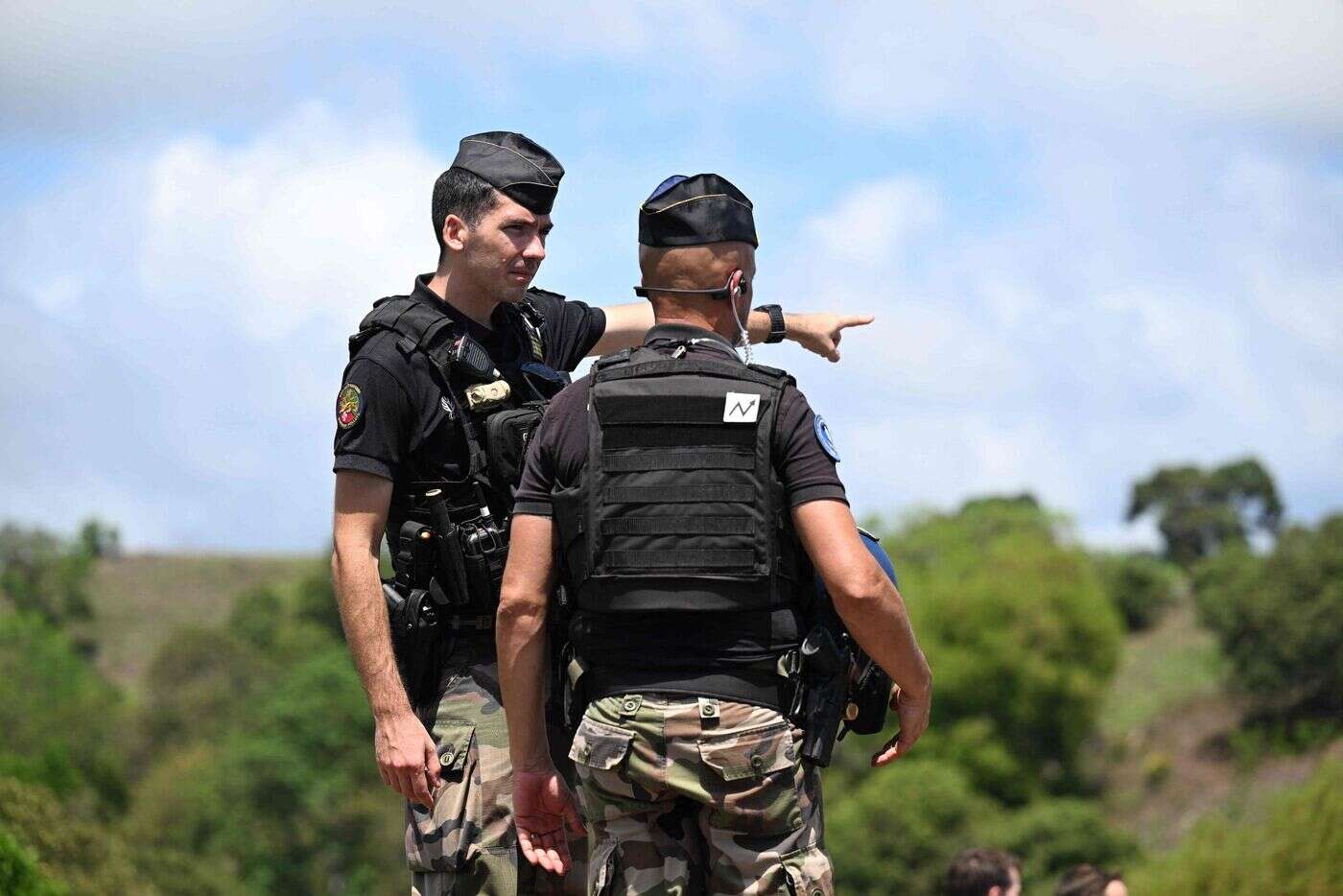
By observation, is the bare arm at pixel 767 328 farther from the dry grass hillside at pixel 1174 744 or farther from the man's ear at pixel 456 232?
the dry grass hillside at pixel 1174 744

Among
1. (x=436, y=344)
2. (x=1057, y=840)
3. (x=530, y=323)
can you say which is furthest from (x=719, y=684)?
(x=1057, y=840)

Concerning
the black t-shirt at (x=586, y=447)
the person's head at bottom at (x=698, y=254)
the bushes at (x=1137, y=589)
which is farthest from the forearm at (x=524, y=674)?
the bushes at (x=1137, y=589)

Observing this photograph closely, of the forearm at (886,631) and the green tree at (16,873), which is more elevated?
the forearm at (886,631)

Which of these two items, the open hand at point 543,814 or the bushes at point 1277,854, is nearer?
the open hand at point 543,814

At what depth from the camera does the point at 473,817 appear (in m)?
5.30

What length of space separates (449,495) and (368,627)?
485 mm

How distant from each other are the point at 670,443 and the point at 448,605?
112 cm

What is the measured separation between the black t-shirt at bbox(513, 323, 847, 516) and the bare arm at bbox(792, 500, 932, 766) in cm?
6

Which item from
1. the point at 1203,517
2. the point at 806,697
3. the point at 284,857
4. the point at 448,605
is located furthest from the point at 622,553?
the point at 1203,517

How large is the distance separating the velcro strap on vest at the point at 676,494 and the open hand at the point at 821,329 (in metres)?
1.80

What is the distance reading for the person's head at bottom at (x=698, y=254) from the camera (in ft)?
15.9

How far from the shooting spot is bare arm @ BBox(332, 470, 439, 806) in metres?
5.22

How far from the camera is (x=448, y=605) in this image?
5461mm

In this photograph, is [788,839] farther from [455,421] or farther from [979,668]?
[979,668]
